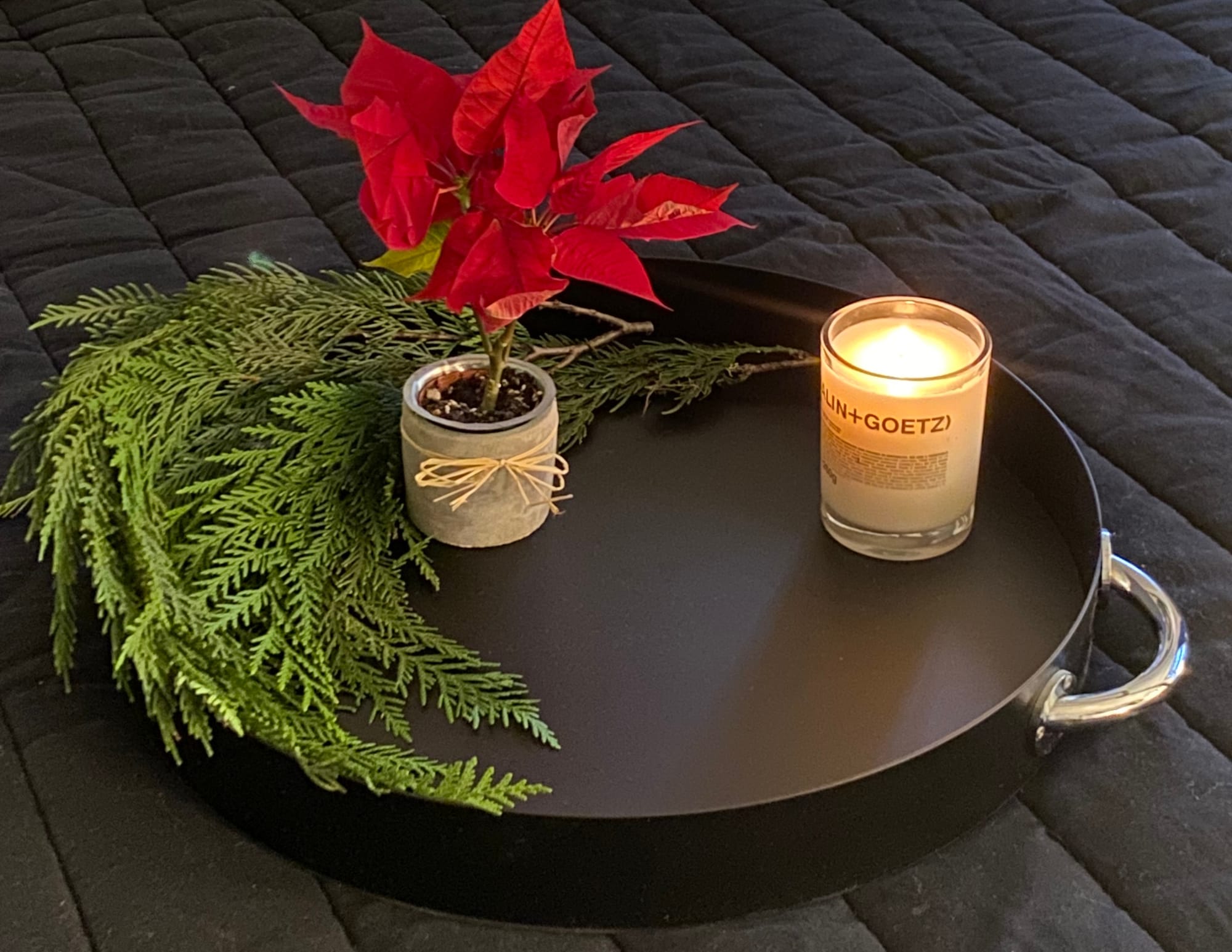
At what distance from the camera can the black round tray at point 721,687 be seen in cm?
51

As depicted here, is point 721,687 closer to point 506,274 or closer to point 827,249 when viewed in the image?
point 506,274

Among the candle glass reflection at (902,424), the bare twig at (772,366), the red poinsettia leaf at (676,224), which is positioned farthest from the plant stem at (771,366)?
the red poinsettia leaf at (676,224)

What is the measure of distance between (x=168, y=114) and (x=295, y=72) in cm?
12

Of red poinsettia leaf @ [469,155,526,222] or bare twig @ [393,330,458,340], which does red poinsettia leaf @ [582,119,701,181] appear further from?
bare twig @ [393,330,458,340]

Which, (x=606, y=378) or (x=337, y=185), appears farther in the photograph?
(x=337, y=185)

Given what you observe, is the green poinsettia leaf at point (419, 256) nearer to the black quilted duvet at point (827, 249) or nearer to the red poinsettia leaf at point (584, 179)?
the red poinsettia leaf at point (584, 179)

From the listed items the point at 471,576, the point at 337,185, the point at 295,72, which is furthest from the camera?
the point at 295,72

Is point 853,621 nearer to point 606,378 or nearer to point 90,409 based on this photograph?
point 606,378

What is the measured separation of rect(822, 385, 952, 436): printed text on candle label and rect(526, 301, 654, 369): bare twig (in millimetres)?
191

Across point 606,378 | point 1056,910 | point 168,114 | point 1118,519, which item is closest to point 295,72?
point 168,114

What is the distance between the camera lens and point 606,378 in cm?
76

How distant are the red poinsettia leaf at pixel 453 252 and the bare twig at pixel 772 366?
251mm

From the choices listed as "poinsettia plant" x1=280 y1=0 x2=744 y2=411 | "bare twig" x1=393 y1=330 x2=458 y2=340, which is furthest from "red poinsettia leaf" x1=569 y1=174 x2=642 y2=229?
"bare twig" x1=393 y1=330 x2=458 y2=340

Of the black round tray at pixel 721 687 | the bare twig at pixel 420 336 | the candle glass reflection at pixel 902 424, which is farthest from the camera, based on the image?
the bare twig at pixel 420 336
